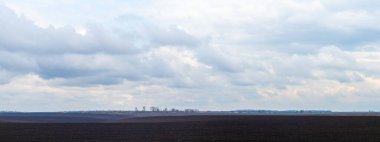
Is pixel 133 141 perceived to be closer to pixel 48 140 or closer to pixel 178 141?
pixel 178 141

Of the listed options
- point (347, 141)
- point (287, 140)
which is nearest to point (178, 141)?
point (287, 140)

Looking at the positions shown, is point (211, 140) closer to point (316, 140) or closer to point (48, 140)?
point (316, 140)

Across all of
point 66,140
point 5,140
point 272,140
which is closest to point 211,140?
point 272,140

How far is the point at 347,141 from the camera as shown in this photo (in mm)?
45188

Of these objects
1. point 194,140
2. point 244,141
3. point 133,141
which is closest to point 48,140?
point 133,141

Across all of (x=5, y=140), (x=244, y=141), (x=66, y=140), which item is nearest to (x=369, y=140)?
(x=244, y=141)

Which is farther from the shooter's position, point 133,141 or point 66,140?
point 66,140

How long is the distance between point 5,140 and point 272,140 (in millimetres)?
20303

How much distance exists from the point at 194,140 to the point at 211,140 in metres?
1.26

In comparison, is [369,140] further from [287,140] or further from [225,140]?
[225,140]

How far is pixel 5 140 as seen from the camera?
158ft

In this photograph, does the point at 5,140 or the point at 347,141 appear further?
the point at 5,140

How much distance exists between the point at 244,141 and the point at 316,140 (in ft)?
18.4

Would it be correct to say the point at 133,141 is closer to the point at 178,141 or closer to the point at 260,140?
the point at 178,141
